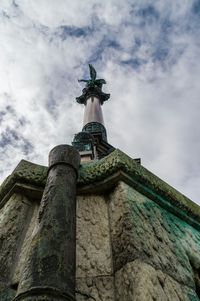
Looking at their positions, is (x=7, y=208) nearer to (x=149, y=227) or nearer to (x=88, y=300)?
(x=88, y=300)

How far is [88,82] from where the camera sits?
55.5 ft

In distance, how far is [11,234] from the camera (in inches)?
60.6

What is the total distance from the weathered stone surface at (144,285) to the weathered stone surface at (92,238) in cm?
12

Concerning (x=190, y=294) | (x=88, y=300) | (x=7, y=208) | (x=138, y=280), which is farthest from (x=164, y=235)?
(x=7, y=208)

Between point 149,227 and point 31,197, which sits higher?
point 31,197

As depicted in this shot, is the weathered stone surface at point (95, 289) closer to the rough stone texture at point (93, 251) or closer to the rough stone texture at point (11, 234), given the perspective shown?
the rough stone texture at point (93, 251)

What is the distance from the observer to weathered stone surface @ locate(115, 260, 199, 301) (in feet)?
3.87

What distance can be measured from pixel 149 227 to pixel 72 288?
1.90ft

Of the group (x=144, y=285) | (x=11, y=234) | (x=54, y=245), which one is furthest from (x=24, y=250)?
(x=144, y=285)

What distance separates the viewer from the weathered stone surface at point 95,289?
1270 mm

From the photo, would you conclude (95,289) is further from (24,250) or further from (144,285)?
(24,250)

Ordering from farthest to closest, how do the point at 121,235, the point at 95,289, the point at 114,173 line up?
the point at 114,173 < the point at 121,235 < the point at 95,289

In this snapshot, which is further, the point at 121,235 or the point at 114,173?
the point at 114,173

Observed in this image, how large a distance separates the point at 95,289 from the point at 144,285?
0.24m
